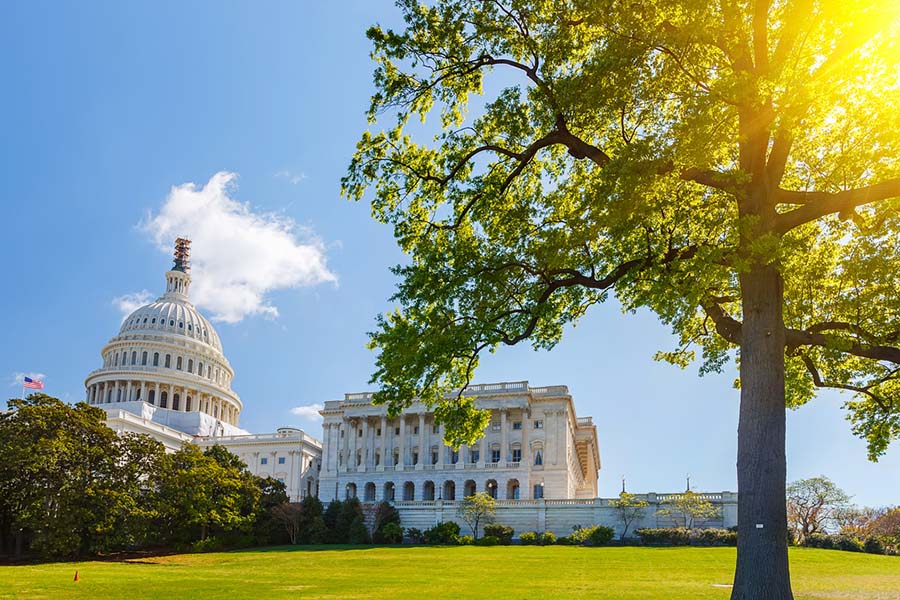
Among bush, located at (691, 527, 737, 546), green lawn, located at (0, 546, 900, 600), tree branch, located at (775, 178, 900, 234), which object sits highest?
tree branch, located at (775, 178, 900, 234)

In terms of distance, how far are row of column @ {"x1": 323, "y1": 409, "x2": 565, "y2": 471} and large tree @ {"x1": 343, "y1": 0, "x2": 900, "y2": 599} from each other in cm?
7276

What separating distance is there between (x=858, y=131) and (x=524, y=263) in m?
7.23

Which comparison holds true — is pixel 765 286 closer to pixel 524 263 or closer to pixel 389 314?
pixel 524 263

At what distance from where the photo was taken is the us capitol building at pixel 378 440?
7438 centimetres

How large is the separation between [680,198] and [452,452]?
80574 mm

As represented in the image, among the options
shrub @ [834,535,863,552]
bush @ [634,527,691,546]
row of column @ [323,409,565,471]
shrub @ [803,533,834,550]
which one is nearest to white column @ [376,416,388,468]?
row of column @ [323,409,565,471]

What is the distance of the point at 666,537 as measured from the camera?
181ft

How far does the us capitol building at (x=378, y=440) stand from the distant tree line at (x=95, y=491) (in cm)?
2308

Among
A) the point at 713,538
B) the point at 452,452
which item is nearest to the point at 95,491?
the point at 713,538

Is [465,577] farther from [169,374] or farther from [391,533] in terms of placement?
[169,374]

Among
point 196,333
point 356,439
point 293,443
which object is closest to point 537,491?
point 356,439

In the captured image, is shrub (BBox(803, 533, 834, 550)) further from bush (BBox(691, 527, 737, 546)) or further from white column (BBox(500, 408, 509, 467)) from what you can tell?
white column (BBox(500, 408, 509, 467))

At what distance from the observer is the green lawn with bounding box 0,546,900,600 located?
899 inches

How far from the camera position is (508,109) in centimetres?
1702
